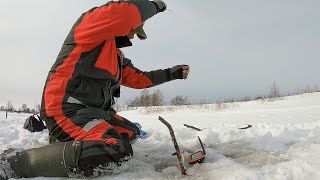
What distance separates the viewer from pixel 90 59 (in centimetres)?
280

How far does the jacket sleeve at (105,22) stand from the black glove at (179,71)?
0.91 meters

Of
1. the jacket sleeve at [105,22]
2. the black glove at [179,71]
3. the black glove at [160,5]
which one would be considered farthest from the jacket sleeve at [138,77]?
the jacket sleeve at [105,22]

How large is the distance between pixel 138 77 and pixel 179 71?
0.55 metres

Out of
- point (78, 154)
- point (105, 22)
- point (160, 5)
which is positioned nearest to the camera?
point (78, 154)

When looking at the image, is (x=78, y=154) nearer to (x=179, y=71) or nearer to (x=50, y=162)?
(x=50, y=162)

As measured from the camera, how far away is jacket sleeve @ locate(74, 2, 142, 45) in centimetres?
273

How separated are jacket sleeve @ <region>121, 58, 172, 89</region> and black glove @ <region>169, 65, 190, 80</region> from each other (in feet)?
0.61

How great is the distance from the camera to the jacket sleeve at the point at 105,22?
8.96ft

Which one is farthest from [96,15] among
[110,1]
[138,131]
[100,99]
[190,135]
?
[190,135]

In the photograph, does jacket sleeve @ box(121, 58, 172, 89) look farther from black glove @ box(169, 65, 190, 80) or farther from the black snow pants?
the black snow pants

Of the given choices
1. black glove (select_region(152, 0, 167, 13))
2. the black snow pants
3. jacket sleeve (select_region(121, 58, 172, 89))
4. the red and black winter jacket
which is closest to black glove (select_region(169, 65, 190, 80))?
jacket sleeve (select_region(121, 58, 172, 89))

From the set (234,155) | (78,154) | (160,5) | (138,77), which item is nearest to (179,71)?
(138,77)

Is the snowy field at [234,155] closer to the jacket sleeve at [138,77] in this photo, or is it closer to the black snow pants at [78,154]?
the black snow pants at [78,154]

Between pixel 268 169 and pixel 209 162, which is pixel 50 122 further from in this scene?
pixel 268 169
